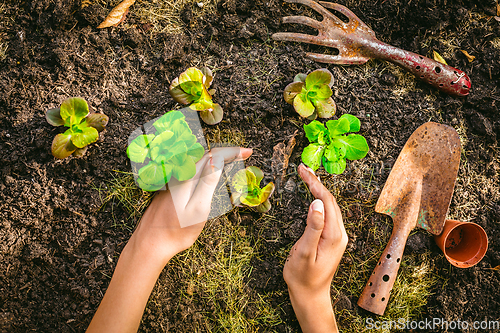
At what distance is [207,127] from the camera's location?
5.72 feet

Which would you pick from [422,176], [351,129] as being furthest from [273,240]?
[422,176]

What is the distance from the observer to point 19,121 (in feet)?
5.39

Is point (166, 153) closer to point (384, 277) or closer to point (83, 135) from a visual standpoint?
point (83, 135)

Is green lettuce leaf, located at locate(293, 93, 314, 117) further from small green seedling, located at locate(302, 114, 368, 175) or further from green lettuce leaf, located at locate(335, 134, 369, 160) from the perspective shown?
Result: green lettuce leaf, located at locate(335, 134, 369, 160)

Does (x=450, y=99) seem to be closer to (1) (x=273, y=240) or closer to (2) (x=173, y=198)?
(1) (x=273, y=240)

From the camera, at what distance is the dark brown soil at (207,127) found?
1636mm

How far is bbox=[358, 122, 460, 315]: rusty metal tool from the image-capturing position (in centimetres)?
177

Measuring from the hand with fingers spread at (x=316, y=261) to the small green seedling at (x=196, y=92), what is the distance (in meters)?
0.63

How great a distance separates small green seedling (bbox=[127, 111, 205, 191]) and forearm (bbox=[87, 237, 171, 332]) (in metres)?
0.44

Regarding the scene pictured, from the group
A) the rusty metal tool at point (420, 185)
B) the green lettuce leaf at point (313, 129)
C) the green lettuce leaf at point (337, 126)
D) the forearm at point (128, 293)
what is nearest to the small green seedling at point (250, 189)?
the green lettuce leaf at point (313, 129)

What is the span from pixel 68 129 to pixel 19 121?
1.05 ft

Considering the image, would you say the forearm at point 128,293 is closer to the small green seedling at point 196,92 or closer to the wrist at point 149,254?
the wrist at point 149,254

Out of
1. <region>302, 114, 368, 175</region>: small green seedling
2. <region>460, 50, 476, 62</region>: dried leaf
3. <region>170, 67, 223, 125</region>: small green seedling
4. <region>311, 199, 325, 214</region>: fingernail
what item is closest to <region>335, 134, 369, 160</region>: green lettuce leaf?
<region>302, 114, 368, 175</region>: small green seedling

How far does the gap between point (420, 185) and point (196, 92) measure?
1.47m
